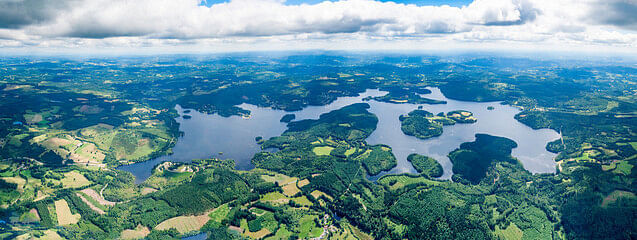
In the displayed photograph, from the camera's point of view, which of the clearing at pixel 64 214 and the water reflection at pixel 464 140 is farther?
the water reflection at pixel 464 140

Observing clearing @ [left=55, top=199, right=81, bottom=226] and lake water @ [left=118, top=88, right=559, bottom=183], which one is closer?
clearing @ [left=55, top=199, right=81, bottom=226]

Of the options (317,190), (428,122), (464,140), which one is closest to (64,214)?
(317,190)

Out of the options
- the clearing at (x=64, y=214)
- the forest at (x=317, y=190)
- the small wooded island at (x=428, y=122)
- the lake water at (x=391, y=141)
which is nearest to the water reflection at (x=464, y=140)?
the lake water at (x=391, y=141)

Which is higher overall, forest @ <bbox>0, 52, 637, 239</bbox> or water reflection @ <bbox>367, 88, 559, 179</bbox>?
forest @ <bbox>0, 52, 637, 239</bbox>

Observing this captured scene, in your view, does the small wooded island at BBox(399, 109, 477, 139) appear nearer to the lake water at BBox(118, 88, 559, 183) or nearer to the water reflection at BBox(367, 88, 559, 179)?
the water reflection at BBox(367, 88, 559, 179)

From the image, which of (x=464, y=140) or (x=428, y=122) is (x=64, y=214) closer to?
(x=464, y=140)

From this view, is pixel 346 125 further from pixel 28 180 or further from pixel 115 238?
pixel 28 180

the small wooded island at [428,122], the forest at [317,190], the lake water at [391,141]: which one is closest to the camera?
the forest at [317,190]

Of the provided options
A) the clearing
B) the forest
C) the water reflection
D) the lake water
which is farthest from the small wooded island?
the clearing

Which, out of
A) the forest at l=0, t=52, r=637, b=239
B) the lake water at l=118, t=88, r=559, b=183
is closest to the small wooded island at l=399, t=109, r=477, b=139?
the lake water at l=118, t=88, r=559, b=183

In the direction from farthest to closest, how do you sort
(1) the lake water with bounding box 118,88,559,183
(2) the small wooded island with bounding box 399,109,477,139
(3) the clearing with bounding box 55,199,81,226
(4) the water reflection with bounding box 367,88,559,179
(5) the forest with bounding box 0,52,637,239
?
1. (2) the small wooded island with bounding box 399,109,477,139
2. (1) the lake water with bounding box 118,88,559,183
3. (4) the water reflection with bounding box 367,88,559,179
4. (3) the clearing with bounding box 55,199,81,226
5. (5) the forest with bounding box 0,52,637,239

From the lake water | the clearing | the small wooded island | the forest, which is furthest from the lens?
the small wooded island

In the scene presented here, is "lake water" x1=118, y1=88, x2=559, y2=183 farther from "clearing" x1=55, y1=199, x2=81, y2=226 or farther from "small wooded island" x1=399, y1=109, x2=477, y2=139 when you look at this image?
"clearing" x1=55, y1=199, x2=81, y2=226

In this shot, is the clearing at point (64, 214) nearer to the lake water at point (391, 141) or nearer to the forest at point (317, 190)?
the forest at point (317, 190)
